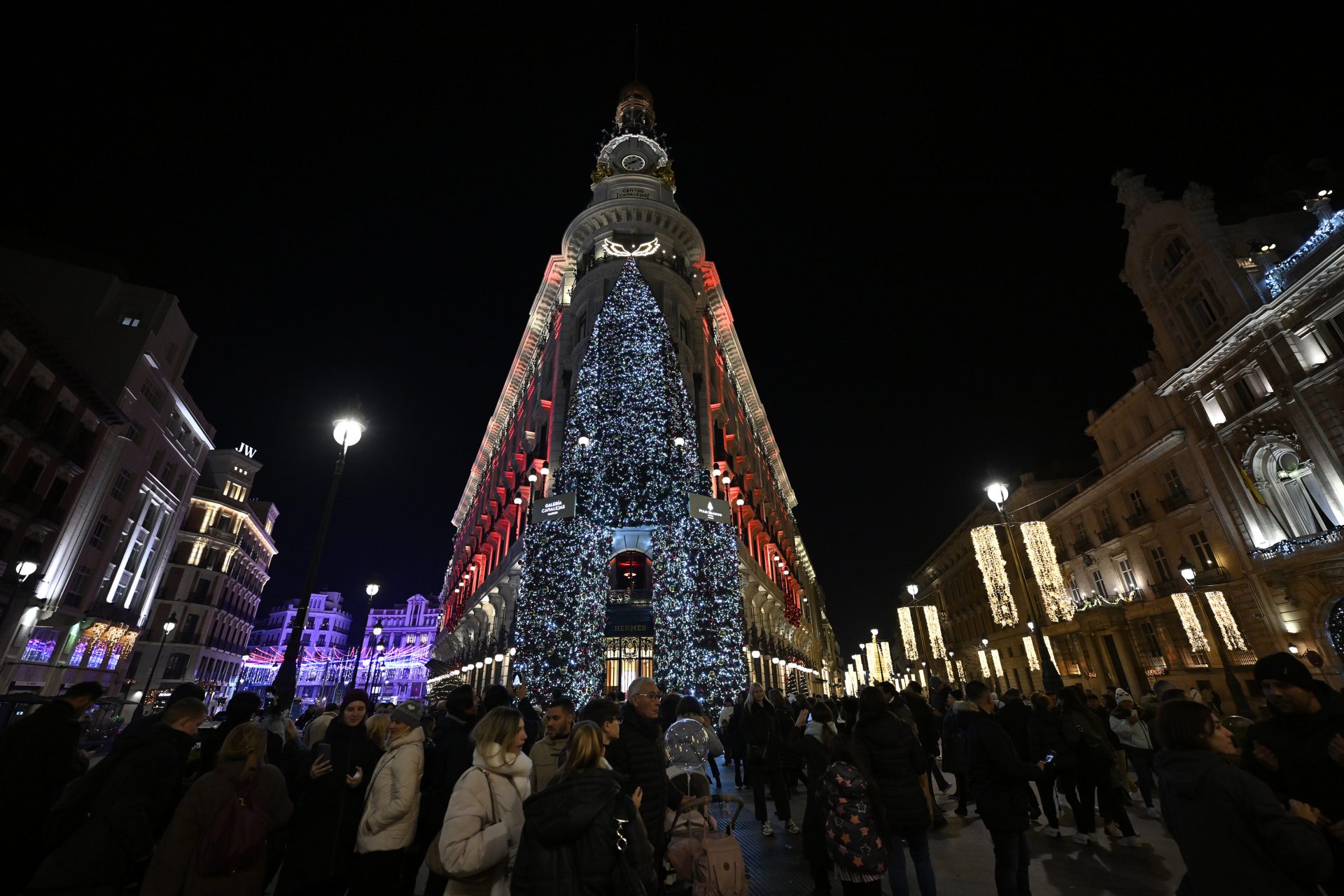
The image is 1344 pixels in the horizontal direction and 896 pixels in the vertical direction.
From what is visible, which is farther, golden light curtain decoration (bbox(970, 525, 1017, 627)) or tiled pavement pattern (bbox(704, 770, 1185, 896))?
golden light curtain decoration (bbox(970, 525, 1017, 627))

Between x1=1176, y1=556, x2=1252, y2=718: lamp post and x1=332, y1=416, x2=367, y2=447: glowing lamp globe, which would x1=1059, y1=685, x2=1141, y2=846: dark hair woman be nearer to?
x1=332, y1=416, x2=367, y2=447: glowing lamp globe

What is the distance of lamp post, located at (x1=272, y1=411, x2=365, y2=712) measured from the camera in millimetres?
7746

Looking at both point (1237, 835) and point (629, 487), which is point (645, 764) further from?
point (629, 487)

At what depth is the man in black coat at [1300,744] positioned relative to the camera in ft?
10.9

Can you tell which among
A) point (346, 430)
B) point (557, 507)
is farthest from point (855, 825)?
point (557, 507)

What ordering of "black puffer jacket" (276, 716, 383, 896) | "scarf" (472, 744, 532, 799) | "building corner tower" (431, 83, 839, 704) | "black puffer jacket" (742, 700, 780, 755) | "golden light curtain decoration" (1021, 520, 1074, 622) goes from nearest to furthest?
"scarf" (472, 744, 532, 799), "black puffer jacket" (276, 716, 383, 896), "black puffer jacket" (742, 700, 780, 755), "golden light curtain decoration" (1021, 520, 1074, 622), "building corner tower" (431, 83, 839, 704)

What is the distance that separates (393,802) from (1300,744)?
20.3 feet

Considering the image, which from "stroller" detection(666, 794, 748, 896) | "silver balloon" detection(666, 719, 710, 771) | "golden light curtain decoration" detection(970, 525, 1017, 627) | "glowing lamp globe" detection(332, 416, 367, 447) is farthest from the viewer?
"golden light curtain decoration" detection(970, 525, 1017, 627)

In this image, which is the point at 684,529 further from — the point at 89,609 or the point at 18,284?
the point at 18,284

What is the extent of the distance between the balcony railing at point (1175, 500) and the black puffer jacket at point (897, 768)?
33.1 metres

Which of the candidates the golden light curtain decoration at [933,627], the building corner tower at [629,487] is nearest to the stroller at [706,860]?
the building corner tower at [629,487]

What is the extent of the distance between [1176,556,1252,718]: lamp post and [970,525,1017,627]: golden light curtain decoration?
693 centimetres

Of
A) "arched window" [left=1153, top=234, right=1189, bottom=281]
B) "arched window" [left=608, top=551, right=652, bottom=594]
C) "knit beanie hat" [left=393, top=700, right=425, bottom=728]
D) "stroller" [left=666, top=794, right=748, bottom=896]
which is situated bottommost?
"stroller" [left=666, top=794, right=748, bottom=896]

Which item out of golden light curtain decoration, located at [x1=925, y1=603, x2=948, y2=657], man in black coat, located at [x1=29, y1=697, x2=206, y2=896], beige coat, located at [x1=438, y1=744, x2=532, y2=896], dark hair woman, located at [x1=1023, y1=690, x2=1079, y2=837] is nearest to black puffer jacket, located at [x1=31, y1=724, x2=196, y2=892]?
man in black coat, located at [x1=29, y1=697, x2=206, y2=896]
